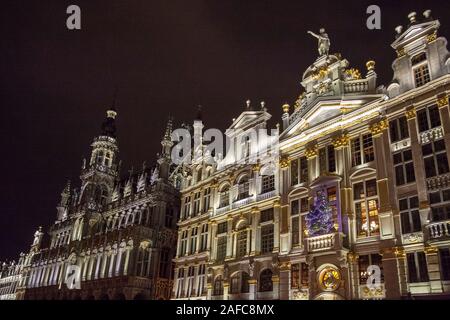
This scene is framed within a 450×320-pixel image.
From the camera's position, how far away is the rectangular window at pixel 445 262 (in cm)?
2145

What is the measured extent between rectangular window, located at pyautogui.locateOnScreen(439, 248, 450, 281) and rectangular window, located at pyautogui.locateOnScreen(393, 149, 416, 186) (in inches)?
190

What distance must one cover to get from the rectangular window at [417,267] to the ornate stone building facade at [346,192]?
58 millimetres

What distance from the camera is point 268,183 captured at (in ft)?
113

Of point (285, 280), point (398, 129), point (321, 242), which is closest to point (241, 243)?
point (285, 280)

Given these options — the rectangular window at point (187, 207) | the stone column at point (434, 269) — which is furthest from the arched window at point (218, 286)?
the stone column at point (434, 269)

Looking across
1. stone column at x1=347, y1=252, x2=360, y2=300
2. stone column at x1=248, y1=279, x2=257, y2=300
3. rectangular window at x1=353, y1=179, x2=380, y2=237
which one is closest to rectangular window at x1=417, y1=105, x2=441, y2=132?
rectangular window at x1=353, y1=179, x2=380, y2=237

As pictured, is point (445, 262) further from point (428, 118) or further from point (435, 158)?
point (428, 118)

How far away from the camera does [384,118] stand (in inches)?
1084

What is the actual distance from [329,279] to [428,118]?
40.9ft

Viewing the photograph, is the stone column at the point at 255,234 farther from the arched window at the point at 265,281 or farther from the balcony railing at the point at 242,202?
the arched window at the point at 265,281

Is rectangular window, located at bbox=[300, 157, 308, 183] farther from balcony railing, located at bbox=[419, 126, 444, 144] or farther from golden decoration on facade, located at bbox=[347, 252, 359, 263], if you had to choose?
balcony railing, located at bbox=[419, 126, 444, 144]

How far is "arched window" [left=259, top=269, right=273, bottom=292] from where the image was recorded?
1208 inches
